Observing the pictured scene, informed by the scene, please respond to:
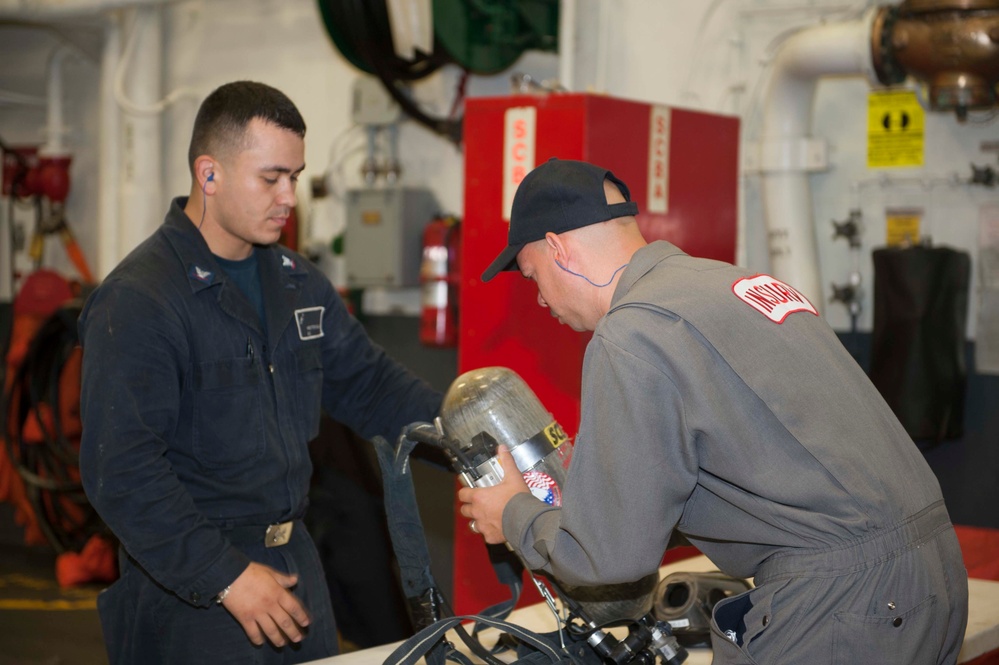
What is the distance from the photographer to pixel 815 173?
14.3ft

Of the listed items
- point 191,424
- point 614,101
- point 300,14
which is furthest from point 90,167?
point 191,424

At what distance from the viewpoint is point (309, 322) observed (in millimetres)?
2629

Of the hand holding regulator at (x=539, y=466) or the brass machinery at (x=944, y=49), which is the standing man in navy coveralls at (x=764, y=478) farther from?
the brass machinery at (x=944, y=49)

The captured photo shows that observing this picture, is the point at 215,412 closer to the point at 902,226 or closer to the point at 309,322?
the point at 309,322

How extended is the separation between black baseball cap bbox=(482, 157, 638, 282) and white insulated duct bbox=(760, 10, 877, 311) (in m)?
2.37

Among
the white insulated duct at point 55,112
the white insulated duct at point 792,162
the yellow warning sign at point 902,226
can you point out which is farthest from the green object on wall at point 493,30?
the white insulated duct at point 55,112

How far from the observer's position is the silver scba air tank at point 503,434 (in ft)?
6.76

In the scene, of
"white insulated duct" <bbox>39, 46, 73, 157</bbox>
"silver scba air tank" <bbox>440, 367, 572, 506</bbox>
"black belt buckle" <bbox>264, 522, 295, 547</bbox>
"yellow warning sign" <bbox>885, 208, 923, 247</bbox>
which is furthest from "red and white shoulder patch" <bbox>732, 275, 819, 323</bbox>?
"white insulated duct" <bbox>39, 46, 73, 157</bbox>

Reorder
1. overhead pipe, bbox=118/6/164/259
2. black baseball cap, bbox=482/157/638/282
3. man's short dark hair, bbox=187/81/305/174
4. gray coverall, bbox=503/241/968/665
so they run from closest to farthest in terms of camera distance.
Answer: gray coverall, bbox=503/241/968/665 → black baseball cap, bbox=482/157/638/282 → man's short dark hair, bbox=187/81/305/174 → overhead pipe, bbox=118/6/164/259

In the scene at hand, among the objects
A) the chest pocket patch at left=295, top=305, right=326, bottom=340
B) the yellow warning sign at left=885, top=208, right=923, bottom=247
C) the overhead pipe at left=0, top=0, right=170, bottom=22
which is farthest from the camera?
the overhead pipe at left=0, top=0, right=170, bottom=22

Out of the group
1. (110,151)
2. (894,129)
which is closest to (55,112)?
(110,151)

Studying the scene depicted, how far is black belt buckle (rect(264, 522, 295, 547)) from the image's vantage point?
245 cm

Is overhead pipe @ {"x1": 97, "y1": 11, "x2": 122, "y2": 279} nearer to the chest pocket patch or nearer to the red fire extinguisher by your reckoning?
the red fire extinguisher

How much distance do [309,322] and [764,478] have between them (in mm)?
1355
